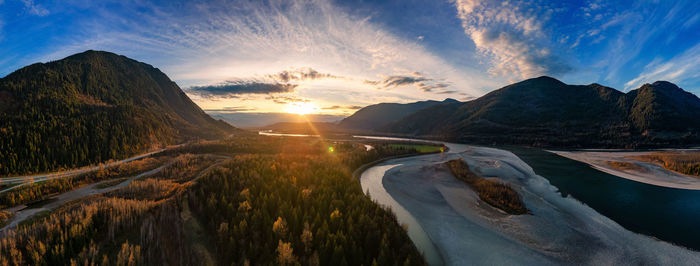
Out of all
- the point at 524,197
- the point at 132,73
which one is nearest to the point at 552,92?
the point at 524,197

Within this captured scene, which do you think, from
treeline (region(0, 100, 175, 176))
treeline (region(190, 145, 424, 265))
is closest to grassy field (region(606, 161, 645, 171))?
treeline (region(190, 145, 424, 265))

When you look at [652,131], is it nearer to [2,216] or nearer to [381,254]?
[381,254]

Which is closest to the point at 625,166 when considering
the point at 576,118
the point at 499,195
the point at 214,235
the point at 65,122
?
the point at 499,195

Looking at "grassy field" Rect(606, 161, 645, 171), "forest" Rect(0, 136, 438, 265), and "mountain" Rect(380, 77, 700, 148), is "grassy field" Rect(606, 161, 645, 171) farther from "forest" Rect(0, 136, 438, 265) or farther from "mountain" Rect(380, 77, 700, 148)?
"forest" Rect(0, 136, 438, 265)

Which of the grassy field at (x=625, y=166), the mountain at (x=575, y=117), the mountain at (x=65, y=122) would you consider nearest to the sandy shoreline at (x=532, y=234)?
the grassy field at (x=625, y=166)

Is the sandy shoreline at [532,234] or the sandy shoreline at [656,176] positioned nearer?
the sandy shoreline at [532,234]

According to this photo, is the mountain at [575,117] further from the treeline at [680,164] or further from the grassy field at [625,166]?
the grassy field at [625,166]

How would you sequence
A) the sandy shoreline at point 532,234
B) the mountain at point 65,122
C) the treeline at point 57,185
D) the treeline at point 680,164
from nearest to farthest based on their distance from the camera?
Answer: the sandy shoreline at point 532,234 → the treeline at point 57,185 → the treeline at point 680,164 → the mountain at point 65,122

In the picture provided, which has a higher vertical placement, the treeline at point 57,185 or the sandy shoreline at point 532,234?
the sandy shoreline at point 532,234
